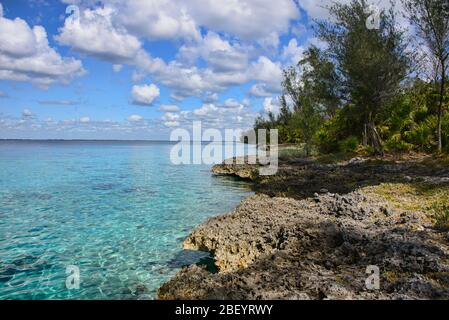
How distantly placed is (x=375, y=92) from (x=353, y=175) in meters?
11.5

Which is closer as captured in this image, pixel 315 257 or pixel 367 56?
pixel 315 257

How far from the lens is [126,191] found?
Answer: 31312mm

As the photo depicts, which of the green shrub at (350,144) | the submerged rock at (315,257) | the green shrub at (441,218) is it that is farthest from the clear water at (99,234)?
the green shrub at (350,144)

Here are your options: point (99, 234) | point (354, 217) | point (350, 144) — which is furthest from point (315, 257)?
point (350, 144)

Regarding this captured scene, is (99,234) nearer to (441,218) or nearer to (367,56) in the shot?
(441,218)

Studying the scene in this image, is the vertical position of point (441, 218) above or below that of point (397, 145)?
below

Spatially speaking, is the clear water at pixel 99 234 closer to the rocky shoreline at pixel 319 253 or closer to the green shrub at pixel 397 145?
the rocky shoreline at pixel 319 253

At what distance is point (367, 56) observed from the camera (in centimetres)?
3136

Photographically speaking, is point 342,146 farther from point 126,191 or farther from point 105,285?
point 105,285

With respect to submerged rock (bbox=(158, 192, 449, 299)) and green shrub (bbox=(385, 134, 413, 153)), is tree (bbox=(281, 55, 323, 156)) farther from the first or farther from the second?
submerged rock (bbox=(158, 192, 449, 299))

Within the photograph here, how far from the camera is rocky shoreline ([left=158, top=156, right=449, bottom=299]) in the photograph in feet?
24.6

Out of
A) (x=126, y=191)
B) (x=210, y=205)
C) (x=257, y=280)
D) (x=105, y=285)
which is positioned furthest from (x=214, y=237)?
(x=126, y=191)

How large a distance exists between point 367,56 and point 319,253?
2658 centimetres

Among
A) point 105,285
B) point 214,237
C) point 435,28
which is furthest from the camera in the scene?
point 435,28
